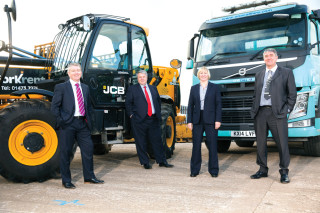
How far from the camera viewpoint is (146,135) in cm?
684

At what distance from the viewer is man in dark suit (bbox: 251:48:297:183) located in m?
5.28

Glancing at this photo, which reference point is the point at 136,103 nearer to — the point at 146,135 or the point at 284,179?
the point at 146,135

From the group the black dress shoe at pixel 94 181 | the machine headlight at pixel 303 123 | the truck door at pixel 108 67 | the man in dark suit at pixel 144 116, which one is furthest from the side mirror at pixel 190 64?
the black dress shoe at pixel 94 181

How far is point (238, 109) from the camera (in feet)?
23.9

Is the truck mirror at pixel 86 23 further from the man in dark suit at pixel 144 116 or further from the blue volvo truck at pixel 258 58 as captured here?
the blue volvo truck at pixel 258 58

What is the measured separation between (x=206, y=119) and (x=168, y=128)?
232cm

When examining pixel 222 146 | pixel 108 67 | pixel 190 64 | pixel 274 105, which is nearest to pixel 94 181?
pixel 108 67

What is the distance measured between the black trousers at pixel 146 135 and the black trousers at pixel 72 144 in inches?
56.5

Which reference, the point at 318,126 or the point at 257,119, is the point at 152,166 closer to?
the point at 257,119

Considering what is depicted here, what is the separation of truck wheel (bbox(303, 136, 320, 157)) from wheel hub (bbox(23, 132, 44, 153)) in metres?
5.31

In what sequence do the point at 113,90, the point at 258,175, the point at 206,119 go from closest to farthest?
the point at 258,175
the point at 206,119
the point at 113,90

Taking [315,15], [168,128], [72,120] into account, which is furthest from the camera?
[168,128]

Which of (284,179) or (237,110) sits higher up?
(237,110)

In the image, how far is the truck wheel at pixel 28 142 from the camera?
16.9ft
